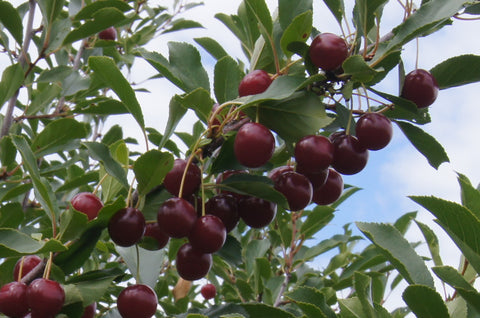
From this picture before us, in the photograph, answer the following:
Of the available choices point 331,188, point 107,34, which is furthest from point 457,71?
point 107,34

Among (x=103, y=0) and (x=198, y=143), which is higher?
(x=103, y=0)

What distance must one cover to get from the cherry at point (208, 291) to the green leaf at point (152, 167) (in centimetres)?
260

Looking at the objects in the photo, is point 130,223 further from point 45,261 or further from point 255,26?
point 255,26

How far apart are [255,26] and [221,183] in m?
0.52

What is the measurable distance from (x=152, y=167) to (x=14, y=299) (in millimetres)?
431

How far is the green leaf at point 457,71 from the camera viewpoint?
132 centimetres

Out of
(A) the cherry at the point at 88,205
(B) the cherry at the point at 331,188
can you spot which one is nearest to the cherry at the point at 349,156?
(B) the cherry at the point at 331,188

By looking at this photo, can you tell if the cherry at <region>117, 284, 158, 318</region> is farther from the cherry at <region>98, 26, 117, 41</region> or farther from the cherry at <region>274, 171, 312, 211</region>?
the cherry at <region>98, 26, 117, 41</region>

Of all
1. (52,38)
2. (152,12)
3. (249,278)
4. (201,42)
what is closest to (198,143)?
(201,42)

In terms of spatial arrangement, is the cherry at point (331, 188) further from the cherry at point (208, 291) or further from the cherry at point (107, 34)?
the cherry at point (107, 34)

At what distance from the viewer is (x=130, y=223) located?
1180 mm

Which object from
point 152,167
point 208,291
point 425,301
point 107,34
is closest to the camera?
point 425,301

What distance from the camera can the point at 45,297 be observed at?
1153 mm

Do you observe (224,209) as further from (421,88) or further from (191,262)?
(421,88)
